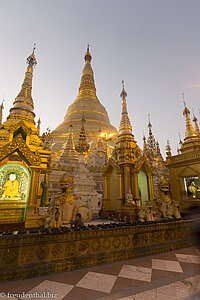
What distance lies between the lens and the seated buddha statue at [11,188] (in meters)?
6.36

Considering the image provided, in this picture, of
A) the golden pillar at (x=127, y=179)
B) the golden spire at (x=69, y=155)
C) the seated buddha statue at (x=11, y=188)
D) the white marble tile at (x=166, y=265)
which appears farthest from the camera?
the golden spire at (x=69, y=155)

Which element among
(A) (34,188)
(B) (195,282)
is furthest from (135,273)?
(A) (34,188)

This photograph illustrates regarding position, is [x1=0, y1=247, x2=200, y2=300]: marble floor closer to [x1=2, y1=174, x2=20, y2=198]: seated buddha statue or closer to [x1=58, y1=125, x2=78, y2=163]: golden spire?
[x1=2, y1=174, x2=20, y2=198]: seated buddha statue

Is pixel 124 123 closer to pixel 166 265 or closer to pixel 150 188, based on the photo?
pixel 150 188

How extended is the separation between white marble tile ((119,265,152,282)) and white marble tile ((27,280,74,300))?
3.59ft

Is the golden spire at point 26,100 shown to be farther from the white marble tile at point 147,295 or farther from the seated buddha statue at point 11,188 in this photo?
the white marble tile at point 147,295

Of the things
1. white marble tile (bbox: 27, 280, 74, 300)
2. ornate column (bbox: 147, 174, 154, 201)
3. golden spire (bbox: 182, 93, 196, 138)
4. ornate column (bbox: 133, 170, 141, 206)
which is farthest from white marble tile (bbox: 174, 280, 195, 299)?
golden spire (bbox: 182, 93, 196, 138)

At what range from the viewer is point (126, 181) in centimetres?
835

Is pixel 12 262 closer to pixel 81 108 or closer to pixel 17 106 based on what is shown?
pixel 17 106

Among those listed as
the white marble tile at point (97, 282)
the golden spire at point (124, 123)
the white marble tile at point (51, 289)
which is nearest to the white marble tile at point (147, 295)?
the white marble tile at point (97, 282)

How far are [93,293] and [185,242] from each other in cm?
370

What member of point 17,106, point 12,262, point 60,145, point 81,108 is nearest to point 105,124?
point 81,108

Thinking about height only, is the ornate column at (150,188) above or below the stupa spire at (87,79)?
below

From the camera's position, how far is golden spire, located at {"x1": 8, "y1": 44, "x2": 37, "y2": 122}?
8750mm
